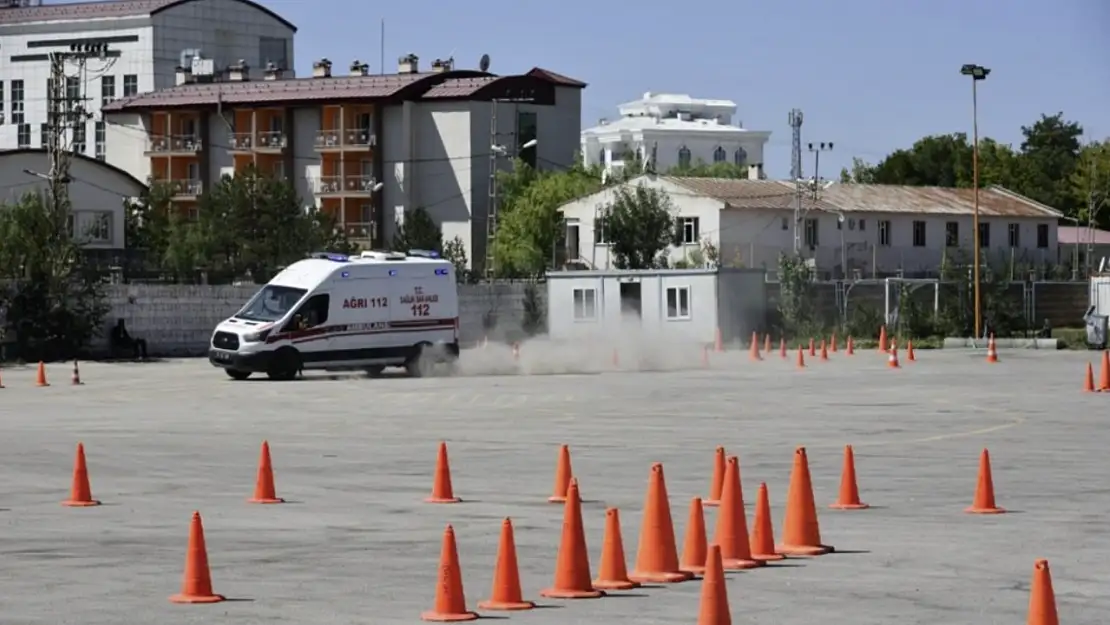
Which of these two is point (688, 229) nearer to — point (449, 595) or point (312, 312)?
point (312, 312)

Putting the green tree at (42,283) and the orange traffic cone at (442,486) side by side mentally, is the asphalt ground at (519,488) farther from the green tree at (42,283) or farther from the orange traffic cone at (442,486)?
the green tree at (42,283)

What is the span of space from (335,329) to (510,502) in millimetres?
24665

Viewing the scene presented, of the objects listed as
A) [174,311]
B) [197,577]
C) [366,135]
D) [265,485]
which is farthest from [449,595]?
[366,135]

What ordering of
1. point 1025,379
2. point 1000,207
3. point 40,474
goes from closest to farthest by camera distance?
point 40,474 < point 1025,379 < point 1000,207

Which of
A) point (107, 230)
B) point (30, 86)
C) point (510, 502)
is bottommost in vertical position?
point (510, 502)

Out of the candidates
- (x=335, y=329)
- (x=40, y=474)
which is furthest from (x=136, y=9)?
(x=40, y=474)

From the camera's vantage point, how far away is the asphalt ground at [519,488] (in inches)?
492

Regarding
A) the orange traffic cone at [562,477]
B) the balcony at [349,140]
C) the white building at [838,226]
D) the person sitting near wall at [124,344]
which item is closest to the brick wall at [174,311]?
the person sitting near wall at [124,344]

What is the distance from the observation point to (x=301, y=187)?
106m

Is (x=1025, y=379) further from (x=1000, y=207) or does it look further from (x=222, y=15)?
(x=222, y=15)

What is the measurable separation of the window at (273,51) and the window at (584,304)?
60480 mm

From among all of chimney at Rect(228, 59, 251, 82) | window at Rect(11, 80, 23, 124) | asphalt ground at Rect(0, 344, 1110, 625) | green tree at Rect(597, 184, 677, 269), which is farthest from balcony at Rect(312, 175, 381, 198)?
asphalt ground at Rect(0, 344, 1110, 625)

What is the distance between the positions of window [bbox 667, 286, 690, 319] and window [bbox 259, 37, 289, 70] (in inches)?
2497

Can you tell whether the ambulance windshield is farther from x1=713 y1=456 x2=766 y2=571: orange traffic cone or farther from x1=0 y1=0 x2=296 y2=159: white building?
x1=0 y1=0 x2=296 y2=159: white building
